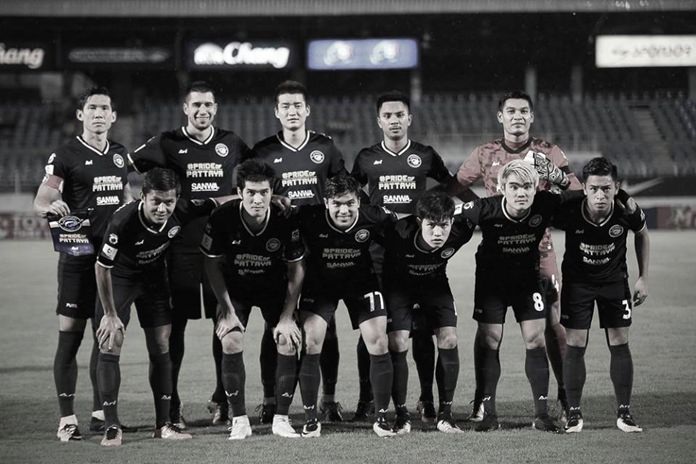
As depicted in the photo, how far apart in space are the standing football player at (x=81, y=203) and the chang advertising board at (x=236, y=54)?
22.2 m

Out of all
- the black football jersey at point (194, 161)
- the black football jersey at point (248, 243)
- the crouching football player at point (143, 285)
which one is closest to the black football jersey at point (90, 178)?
the black football jersey at point (194, 161)

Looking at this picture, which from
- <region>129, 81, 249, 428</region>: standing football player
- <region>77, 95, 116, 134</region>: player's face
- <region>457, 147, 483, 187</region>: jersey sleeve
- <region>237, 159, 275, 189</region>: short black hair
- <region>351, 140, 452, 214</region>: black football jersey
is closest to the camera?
<region>237, 159, 275, 189</region>: short black hair

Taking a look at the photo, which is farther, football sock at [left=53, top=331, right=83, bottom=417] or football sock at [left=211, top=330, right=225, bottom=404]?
football sock at [left=211, top=330, right=225, bottom=404]

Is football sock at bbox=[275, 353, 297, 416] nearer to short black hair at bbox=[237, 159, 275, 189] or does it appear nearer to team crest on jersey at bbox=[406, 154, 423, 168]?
short black hair at bbox=[237, 159, 275, 189]

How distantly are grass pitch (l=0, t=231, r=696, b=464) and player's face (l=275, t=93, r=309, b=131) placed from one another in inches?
77.5

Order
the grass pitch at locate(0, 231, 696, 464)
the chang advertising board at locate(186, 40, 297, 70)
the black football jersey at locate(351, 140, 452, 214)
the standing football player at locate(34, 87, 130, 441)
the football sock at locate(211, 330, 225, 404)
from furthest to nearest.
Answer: the chang advertising board at locate(186, 40, 297, 70) < the black football jersey at locate(351, 140, 452, 214) < the football sock at locate(211, 330, 225, 404) < the standing football player at locate(34, 87, 130, 441) < the grass pitch at locate(0, 231, 696, 464)

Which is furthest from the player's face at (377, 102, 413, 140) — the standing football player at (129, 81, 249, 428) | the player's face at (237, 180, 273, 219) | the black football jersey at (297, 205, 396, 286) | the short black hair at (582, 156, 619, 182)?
the short black hair at (582, 156, 619, 182)

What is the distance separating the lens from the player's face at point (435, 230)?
6.07 meters

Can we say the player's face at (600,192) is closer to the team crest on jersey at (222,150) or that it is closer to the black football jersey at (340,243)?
the black football jersey at (340,243)

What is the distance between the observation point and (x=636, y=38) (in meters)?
29.7

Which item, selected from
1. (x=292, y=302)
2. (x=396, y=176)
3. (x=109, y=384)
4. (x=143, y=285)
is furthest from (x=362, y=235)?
(x=109, y=384)

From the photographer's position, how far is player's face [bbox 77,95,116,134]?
647 centimetres

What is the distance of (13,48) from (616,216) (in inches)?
988

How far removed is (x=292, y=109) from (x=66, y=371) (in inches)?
86.7
